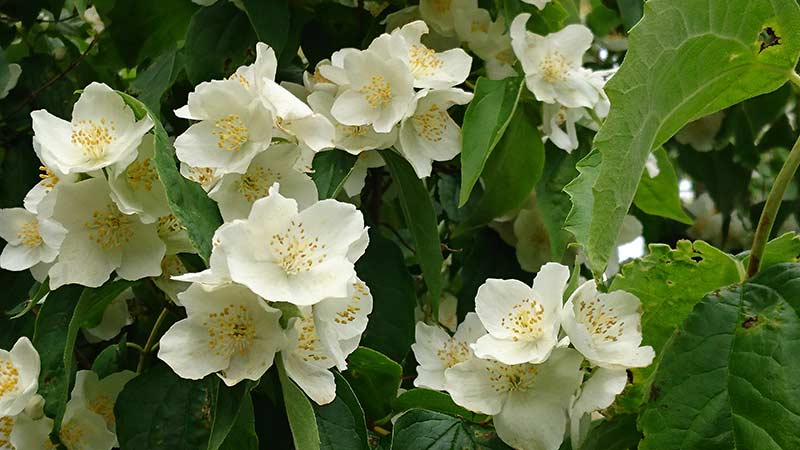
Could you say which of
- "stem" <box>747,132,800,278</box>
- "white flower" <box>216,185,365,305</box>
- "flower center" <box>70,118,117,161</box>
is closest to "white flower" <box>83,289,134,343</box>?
"flower center" <box>70,118,117,161</box>

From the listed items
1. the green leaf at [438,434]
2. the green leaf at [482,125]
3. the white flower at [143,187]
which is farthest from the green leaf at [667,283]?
the white flower at [143,187]

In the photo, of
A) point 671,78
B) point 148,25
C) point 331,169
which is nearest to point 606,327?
point 671,78

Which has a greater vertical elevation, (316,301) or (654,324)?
(316,301)

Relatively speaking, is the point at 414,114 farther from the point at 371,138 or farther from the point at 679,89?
the point at 679,89

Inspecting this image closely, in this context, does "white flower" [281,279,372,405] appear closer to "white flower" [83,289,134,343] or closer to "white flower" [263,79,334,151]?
"white flower" [263,79,334,151]

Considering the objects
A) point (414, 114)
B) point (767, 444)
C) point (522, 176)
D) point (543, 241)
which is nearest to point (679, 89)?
point (767, 444)

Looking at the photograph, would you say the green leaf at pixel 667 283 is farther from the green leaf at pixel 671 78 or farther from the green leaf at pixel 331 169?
the green leaf at pixel 331 169

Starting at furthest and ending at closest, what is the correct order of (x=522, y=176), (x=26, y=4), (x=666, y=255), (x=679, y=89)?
(x=26, y=4) < (x=522, y=176) < (x=666, y=255) < (x=679, y=89)
